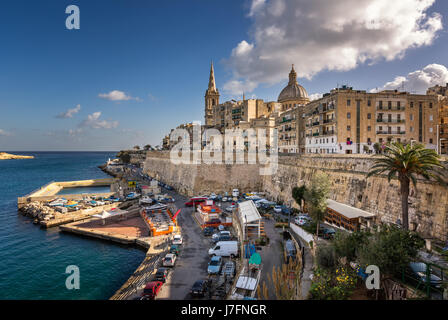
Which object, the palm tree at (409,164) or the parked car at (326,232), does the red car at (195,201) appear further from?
the palm tree at (409,164)

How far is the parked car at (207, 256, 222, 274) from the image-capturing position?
16.0 metres

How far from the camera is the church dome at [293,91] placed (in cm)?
5519

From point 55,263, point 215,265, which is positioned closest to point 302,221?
point 215,265

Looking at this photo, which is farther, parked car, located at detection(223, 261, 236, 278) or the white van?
the white van

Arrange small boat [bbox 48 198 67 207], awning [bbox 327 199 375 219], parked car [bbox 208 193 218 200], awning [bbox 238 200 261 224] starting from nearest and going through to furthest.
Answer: awning [bbox 327 199 375 219]
awning [bbox 238 200 261 224]
small boat [bbox 48 198 67 207]
parked car [bbox 208 193 218 200]

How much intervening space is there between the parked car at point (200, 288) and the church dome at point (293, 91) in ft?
157

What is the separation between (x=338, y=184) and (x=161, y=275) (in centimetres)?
1673

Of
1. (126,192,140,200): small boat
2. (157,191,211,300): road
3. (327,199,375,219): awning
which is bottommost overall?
(157,191,211,300): road

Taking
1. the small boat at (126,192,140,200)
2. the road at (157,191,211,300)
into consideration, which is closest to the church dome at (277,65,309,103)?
the small boat at (126,192,140,200)

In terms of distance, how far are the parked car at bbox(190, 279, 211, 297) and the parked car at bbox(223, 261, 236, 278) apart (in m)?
1.30

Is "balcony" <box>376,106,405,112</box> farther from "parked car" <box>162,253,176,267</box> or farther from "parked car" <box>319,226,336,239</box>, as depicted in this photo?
"parked car" <box>162,253,176,267</box>

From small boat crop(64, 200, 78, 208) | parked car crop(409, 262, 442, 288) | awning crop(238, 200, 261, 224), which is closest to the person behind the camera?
parked car crop(409, 262, 442, 288)

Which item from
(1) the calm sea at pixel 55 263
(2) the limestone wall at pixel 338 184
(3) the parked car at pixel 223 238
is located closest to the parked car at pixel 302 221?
(2) the limestone wall at pixel 338 184
